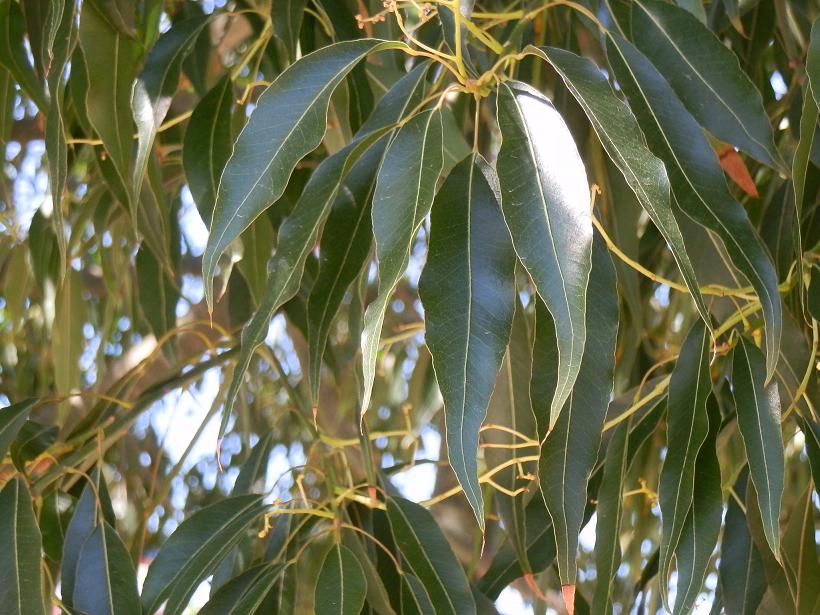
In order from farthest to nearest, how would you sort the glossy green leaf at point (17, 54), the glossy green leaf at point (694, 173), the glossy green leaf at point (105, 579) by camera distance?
the glossy green leaf at point (17, 54) → the glossy green leaf at point (105, 579) → the glossy green leaf at point (694, 173)

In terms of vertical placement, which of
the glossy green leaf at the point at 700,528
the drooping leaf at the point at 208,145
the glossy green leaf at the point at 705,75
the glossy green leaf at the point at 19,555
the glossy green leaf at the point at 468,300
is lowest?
the glossy green leaf at the point at 700,528

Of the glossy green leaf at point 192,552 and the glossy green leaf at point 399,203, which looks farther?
the glossy green leaf at point 192,552

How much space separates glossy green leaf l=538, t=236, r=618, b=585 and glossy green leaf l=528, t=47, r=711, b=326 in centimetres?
8

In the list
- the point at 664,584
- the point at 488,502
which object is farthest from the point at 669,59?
the point at 488,502

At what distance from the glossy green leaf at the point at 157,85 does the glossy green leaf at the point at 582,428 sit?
32 centimetres

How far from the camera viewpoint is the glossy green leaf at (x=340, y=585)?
0.77m

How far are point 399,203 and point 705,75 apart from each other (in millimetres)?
283

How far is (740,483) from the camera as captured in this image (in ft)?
3.14

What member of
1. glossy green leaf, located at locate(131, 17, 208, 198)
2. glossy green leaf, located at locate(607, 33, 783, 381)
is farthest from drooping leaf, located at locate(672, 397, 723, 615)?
glossy green leaf, located at locate(131, 17, 208, 198)

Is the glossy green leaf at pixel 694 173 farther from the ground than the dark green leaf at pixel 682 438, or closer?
farther from the ground

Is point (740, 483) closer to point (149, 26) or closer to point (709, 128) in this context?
point (709, 128)

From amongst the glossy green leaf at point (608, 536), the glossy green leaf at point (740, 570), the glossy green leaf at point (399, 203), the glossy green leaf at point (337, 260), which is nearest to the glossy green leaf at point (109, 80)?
the glossy green leaf at point (337, 260)

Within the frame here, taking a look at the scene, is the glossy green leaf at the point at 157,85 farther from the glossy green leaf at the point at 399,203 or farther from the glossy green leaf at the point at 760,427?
the glossy green leaf at the point at 760,427

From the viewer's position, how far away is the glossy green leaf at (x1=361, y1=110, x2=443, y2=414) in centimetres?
56
